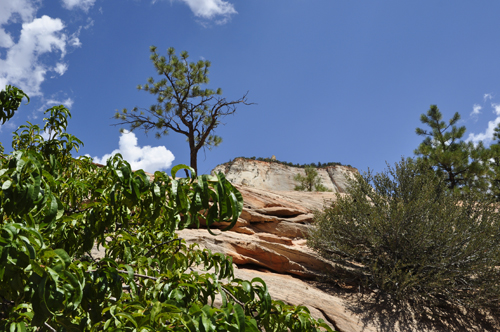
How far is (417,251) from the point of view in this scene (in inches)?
224

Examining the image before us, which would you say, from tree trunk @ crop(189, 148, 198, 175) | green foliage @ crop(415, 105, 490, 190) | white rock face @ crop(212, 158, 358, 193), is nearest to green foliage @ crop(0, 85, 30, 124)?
tree trunk @ crop(189, 148, 198, 175)

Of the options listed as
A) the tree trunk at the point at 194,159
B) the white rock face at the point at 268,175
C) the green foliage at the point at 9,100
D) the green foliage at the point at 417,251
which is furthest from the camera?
the white rock face at the point at 268,175

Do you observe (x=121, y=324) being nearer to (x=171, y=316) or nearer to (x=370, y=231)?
(x=171, y=316)

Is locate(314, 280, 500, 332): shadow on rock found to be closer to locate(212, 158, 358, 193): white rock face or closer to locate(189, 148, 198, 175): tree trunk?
locate(189, 148, 198, 175): tree trunk

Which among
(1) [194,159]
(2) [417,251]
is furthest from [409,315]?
(1) [194,159]

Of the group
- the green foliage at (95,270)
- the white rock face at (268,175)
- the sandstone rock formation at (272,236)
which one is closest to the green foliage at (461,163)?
the sandstone rock formation at (272,236)

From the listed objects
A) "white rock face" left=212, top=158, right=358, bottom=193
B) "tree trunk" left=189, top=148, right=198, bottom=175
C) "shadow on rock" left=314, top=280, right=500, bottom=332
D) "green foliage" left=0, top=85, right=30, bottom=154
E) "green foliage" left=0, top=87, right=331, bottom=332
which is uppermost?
"white rock face" left=212, top=158, right=358, bottom=193

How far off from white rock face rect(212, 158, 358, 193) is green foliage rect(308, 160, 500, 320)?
3232 centimetres

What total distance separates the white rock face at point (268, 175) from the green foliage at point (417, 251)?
Result: 32.3 m

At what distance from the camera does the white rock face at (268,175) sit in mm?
39844

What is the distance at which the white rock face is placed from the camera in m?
39.8

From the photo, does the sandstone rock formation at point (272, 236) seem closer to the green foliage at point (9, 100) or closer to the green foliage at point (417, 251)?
the green foliage at point (417, 251)

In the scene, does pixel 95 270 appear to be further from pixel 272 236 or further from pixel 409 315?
pixel 272 236

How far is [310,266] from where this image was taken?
6.30m
